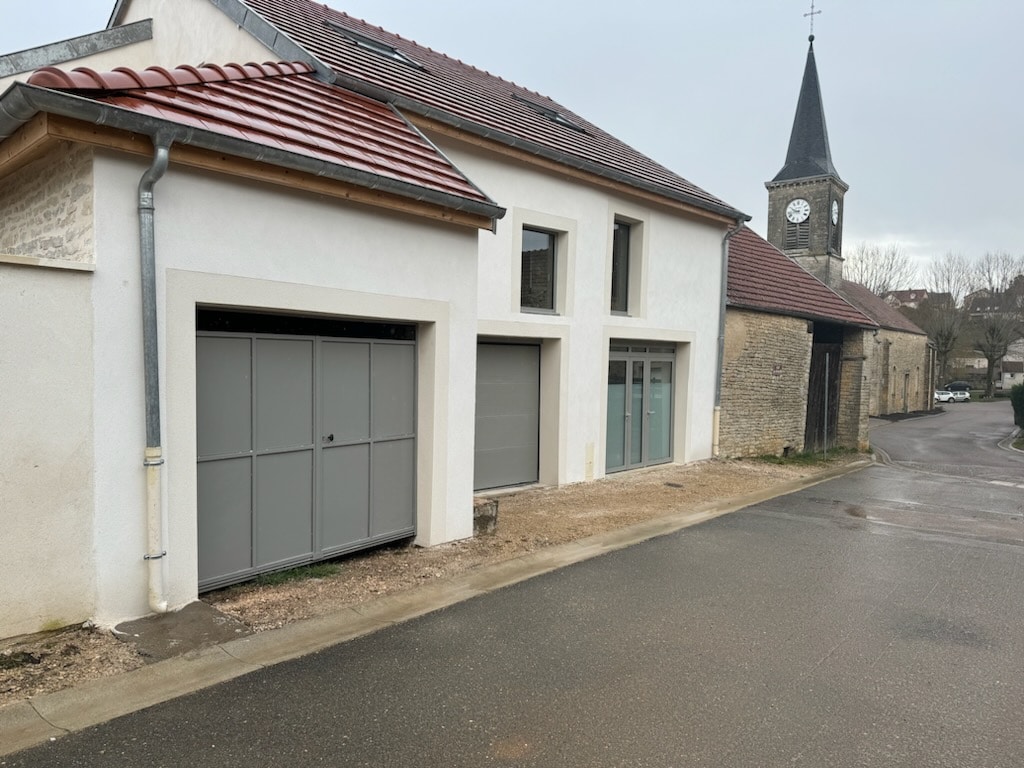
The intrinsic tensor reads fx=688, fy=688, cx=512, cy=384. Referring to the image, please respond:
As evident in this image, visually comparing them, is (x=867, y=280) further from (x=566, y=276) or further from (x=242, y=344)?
(x=242, y=344)

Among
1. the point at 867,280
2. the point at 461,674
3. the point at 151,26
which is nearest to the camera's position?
the point at 461,674

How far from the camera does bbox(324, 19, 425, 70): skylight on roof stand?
1030 cm

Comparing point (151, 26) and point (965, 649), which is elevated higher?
point (151, 26)

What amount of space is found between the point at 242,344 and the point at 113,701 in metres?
2.49

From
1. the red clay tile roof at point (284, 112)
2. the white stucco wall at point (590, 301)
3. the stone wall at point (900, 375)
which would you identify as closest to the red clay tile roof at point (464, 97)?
the white stucco wall at point (590, 301)

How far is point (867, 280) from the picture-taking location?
58.7 m

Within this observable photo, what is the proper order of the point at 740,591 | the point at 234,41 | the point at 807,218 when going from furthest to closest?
the point at 807,218 → the point at 234,41 → the point at 740,591

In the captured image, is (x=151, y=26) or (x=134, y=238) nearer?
(x=134, y=238)

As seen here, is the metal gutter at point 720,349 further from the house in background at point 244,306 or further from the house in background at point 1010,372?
the house in background at point 1010,372

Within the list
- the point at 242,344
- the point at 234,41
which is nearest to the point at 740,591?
the point at 242,344

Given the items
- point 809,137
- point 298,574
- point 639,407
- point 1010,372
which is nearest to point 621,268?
point 639,407

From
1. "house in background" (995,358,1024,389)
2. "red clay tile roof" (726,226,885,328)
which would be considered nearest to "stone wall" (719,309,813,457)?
"red clay tile roof" (726,226,885,328)

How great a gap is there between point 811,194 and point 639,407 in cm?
3207

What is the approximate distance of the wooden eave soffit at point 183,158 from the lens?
409cm
